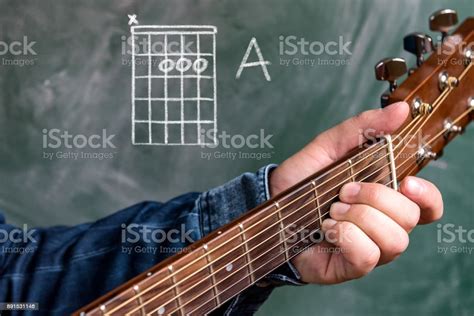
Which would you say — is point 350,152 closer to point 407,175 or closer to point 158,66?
point 407,175

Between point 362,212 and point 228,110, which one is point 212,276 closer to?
point 362,212

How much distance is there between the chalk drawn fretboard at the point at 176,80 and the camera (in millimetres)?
1521

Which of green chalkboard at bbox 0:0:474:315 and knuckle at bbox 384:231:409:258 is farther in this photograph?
green chalkboard at bbox 0:0:474:315

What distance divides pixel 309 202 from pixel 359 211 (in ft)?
0.19

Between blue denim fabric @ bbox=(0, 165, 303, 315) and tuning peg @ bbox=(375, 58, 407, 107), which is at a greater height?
tuning peg @ bbox=(375, 58, 407, 107)

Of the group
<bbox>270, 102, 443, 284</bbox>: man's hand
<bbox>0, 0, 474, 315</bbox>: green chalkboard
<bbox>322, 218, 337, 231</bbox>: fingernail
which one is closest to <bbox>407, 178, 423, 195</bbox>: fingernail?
<bbox>270, 102, 443, 284</bbox>: man's hand

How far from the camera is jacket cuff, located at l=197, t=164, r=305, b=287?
931mm

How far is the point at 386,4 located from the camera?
153 cm

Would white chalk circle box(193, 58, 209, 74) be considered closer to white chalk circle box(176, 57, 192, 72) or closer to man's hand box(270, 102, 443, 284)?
white chalk circle box(176, 57, 192, 72)

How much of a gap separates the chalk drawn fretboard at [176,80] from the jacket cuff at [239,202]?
21.5 inches

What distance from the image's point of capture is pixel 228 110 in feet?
5.03

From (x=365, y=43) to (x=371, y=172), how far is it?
2.27 feet

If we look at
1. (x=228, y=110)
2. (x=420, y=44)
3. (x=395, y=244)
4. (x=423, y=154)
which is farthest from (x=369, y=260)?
(x=228, y=110)

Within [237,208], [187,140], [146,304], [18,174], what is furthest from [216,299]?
[18,174]
